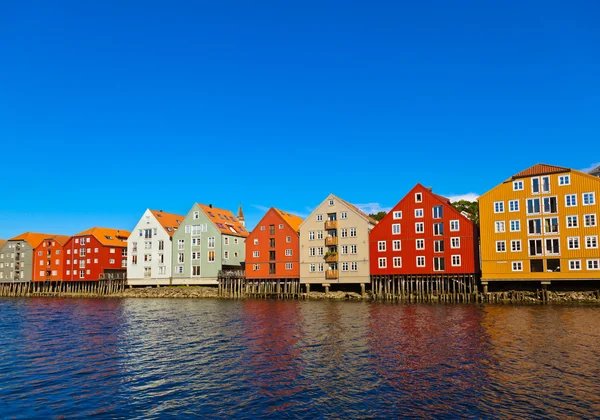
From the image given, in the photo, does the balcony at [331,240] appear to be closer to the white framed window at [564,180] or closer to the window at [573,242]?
the window at [573,242]

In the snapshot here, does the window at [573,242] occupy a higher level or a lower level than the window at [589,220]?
lower

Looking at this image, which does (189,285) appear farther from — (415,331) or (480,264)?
(415,331)

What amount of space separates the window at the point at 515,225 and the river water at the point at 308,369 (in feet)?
68.5

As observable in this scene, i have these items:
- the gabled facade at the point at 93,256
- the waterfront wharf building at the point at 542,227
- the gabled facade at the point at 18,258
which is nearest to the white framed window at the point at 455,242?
the waterfront wharf building at the point at 542,227

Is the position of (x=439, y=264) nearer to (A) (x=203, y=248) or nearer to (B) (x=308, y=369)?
(A) (x=203, y=248)

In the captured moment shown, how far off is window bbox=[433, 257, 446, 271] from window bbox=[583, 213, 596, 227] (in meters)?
18.5

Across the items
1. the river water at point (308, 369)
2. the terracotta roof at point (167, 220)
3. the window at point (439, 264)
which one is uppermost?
the terracotta roof at point (167, 220)

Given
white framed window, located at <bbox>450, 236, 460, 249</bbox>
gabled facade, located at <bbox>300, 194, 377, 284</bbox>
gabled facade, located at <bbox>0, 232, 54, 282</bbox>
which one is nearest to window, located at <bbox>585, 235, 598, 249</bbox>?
white framed window, located at <bbox>450, 236, 460, 249</bbox>

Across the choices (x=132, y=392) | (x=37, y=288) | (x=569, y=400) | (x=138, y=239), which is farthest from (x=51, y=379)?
(x=37, y=288)

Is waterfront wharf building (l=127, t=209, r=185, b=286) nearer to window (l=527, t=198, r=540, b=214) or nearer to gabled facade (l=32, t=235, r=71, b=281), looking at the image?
gabled facade (l=32, t=235, r=71, b=281)

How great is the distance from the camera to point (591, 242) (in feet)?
193

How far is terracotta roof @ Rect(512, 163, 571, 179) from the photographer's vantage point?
61.2m

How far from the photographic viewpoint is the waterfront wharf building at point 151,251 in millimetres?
96875

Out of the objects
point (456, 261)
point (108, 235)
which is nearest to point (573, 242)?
point (456, 261)
